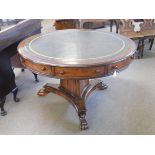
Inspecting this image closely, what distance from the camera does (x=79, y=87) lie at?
2186mm

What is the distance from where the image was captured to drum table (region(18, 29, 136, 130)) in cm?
163

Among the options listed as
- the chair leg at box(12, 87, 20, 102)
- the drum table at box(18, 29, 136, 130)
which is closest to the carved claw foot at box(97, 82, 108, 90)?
the drum table at box(18, 29, 136, 130)

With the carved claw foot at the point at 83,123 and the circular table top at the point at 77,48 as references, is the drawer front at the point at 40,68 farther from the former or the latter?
the carved claw foot at the point at 83,123

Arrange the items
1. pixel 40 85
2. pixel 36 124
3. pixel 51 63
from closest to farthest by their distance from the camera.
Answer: pixel 51 63
pixel 36 124
pixel 40 85

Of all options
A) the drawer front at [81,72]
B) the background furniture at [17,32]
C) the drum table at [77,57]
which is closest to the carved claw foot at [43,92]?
the drum table at [77,57]

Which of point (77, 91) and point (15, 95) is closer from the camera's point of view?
point (77, 91)

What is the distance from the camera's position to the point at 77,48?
73.6 inches

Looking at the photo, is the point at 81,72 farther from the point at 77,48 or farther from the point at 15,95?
the point at 15,95

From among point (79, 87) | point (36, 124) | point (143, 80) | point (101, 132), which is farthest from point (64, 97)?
point (143, 80)

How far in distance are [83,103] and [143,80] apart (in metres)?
1.11

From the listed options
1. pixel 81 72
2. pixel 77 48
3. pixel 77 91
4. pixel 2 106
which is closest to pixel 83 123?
pixel 77 91

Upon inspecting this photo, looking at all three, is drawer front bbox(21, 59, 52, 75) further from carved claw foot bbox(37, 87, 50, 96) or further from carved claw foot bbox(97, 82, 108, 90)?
carved claw foot bbox(97, 82, 108, 90)

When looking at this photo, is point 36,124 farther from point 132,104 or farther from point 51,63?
point 132,104

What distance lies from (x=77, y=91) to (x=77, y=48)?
1.72 feet
